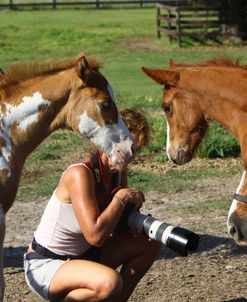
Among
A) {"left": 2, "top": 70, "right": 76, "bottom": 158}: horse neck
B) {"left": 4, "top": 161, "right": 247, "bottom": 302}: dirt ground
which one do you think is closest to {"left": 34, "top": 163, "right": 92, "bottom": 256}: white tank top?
{"left": 2, "top": 70, "right": 76, "bottom": 158}: horse neck

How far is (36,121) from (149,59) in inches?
729

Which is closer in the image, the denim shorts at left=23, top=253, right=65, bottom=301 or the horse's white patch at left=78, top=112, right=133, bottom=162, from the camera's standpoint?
the horse's white patch at left=78, top=112, right=133, bottom=162

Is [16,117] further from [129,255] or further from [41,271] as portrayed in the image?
[129,255]

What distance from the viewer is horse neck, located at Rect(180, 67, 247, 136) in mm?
5156

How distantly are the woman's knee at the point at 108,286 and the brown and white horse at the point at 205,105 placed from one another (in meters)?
0.85

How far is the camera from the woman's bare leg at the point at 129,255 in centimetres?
513


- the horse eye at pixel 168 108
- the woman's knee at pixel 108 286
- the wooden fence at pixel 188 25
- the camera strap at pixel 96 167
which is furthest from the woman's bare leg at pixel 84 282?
the wooden fence at pixel 188 25

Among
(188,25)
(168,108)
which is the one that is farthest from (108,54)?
(168,108)

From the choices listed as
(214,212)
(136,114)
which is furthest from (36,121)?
(214,212)

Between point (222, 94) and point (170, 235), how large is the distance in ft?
3.41

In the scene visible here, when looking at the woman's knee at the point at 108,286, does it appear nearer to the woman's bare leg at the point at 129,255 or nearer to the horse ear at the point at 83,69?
the woman's bare leg at the point at 129,255

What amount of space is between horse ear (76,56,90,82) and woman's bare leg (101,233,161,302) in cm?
112

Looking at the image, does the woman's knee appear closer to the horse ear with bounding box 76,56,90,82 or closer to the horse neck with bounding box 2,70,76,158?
the horse neck with bounding box 2,70,76,158

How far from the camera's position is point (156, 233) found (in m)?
4.71
